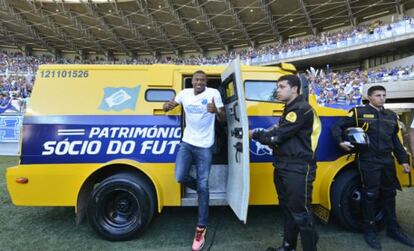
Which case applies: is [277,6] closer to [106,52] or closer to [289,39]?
[289,39]

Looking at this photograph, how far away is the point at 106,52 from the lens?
5212 centimetres

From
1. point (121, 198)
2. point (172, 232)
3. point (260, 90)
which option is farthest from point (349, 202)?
point (121, 198)

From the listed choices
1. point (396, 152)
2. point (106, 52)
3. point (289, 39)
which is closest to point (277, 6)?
point (289, 39)

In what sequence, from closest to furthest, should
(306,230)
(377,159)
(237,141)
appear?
1. (306,230)
2. (237,141)
3. (377,159)

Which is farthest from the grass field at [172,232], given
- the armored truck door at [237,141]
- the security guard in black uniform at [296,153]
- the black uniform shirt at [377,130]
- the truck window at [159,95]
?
the truck window at [159,95]

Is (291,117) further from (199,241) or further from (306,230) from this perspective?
(199,241)

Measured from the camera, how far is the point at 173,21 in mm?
41688

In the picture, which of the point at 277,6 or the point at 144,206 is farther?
the point at 277,6

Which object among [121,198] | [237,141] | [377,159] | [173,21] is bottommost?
[121,198]

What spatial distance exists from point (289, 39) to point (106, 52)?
31961mm

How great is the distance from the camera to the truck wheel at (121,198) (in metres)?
3.55

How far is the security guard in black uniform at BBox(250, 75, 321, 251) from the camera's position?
286 cm

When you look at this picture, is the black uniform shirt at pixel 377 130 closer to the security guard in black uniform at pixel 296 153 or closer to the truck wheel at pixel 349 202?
→ the truck wheel at pixel 349 202

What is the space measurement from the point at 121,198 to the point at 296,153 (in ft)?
7.45
